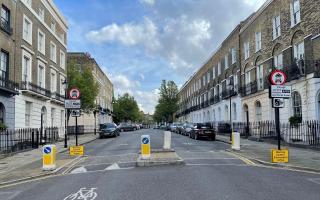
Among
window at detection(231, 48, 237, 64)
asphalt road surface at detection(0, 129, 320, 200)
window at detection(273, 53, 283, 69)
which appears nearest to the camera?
asphalt road surface at detection(0, 129, 320, 200)

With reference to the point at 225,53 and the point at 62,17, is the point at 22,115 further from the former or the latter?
the point at 225,53

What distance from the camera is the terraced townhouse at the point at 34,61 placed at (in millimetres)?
25188

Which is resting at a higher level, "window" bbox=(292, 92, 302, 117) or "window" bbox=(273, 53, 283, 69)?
"window" bbox=(273, 53, 283, 69)

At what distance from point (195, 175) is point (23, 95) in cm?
2003

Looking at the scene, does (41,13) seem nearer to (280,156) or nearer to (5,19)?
(5,19)

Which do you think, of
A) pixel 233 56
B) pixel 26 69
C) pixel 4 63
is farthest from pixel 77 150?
pixel 233 56

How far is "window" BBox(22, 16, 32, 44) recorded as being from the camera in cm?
2817

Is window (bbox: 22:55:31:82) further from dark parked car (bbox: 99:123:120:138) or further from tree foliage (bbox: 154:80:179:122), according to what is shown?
tree foliage (bbox: 154:80:179:122)

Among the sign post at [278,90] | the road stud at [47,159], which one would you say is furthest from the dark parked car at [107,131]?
the sign post at [278,90]

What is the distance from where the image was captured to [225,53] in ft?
153

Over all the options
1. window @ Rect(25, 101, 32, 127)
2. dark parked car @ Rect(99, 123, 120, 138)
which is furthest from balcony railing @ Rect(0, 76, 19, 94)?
dark parked car @ Rect(99, 123, 120, 138)

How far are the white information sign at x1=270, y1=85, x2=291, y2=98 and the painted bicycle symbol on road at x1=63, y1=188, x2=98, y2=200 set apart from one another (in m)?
7.60

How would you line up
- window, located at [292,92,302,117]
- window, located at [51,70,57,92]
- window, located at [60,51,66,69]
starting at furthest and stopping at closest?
window, located at [60,51,66,69] < window, located at [51,70,57,92] < window, located at [292,92,302,117]

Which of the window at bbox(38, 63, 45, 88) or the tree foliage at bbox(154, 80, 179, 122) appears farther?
the tree foliage at bbox(154, 80, 179, 122)
